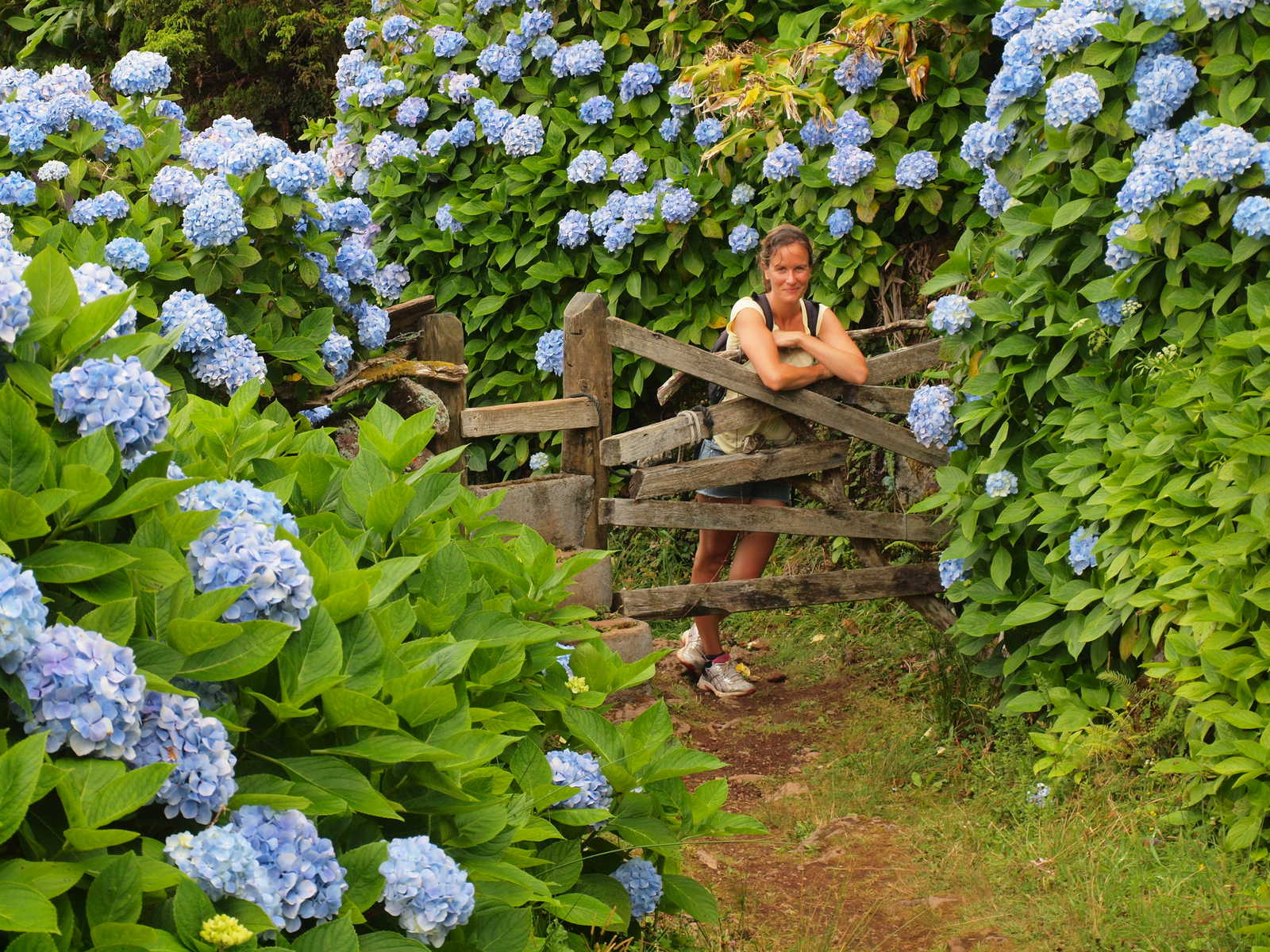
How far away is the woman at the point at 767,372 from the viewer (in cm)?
505

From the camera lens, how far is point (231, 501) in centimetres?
170

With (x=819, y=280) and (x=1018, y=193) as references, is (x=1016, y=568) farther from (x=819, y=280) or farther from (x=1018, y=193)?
(x=819, y=280)

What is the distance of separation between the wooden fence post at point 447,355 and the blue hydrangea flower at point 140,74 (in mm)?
1371

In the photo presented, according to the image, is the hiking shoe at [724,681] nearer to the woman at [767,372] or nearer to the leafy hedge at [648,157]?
the woman at [767,372]

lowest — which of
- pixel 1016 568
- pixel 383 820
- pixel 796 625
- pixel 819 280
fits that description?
pixel 796 625

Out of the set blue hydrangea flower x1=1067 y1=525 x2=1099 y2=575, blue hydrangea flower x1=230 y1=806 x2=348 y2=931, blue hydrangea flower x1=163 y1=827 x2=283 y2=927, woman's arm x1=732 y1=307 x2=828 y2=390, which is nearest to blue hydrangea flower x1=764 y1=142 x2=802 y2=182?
woman's arm x1=732 y1=307 x2=828 y2=390

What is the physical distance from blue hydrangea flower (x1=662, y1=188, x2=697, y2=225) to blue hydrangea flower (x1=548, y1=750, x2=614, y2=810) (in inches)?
169

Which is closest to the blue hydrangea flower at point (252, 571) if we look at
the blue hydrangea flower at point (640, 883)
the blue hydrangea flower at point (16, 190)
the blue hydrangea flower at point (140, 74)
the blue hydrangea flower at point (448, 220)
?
the blue hydrangea flower at point (640, 883)

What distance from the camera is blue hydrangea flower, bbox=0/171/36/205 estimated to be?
385 cm

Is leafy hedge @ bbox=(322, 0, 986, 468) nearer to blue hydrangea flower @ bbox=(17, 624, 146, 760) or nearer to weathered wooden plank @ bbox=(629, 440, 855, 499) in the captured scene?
weathered wooden plank @ bbox=(629, 440, 855, 499)

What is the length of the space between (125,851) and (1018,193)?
11.7ft

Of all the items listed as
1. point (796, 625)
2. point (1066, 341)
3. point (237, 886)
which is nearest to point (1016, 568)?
point (1066, 341)

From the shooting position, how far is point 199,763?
4.82 ft

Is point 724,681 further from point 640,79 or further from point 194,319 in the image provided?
point 640,79
